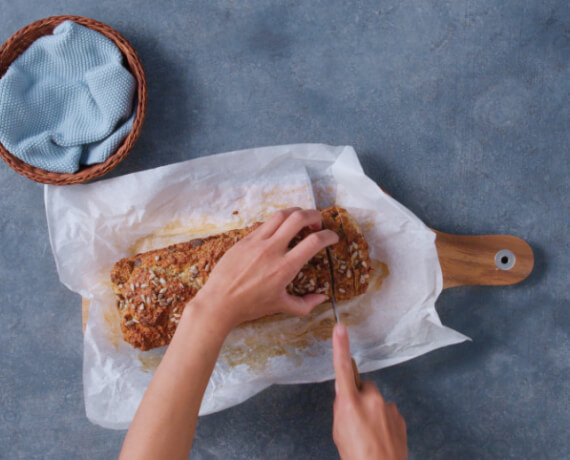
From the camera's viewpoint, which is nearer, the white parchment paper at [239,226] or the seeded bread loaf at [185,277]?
the seeded bread loaf at [185,277]

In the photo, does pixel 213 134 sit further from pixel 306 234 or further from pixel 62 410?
pixel 62 410

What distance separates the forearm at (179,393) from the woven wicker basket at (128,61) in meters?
0.78

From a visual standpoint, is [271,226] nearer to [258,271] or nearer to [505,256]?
[258,271]

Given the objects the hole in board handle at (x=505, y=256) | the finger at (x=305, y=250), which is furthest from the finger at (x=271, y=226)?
the hole in board handle at (x=505, y=256)

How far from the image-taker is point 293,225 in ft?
5.96

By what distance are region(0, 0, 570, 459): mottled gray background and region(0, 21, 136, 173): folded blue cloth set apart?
0.19 m

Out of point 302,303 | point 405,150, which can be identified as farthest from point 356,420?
point 405,150

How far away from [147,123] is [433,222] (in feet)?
4.62

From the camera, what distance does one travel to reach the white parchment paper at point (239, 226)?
2.07 meters

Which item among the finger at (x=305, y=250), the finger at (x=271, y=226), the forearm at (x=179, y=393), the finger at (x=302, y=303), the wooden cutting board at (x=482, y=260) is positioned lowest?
the forearm at (x=179, y=393)

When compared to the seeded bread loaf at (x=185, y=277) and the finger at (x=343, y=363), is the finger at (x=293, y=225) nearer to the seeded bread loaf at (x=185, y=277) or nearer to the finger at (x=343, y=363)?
the seeded bread loaf at (x=185, y=277)

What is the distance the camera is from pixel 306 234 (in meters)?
1.92

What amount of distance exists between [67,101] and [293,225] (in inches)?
46.4

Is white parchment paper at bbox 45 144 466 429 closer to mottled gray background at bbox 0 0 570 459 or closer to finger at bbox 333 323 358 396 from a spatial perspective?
mottled gray background at bbox 0 0 570 459
